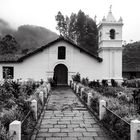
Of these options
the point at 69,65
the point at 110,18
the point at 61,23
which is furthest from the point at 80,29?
the point at 69,65

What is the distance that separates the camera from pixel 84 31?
44594 millimetres

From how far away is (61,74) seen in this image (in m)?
25.8

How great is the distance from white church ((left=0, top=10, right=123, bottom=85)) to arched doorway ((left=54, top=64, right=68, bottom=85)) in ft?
2.65

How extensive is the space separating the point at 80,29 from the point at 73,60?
22.3 meters

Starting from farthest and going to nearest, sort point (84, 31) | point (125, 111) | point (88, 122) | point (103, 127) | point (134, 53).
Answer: point (134, 53) < point (84, 31) < point (88, 122) < point (103, 127) < point (125, 111)

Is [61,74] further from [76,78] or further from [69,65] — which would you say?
[76,78]

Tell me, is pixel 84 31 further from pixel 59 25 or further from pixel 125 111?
pixel 125 111

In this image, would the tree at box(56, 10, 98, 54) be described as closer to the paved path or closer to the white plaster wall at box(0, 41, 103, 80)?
the white plaster wall at box(0, 41, 103, 80)

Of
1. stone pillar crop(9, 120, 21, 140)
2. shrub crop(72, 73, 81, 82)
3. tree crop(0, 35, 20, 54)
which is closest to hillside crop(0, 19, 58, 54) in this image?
tree crop(0, 35, 20, 54)

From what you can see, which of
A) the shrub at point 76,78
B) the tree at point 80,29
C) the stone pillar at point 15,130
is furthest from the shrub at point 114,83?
the stone pillar at point 15,130

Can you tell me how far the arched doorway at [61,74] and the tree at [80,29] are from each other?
1744 centimetres

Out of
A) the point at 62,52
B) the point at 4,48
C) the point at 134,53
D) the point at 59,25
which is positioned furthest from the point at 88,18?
the point at 62,52

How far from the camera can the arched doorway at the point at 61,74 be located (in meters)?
25.7

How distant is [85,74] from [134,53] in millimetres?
32707
